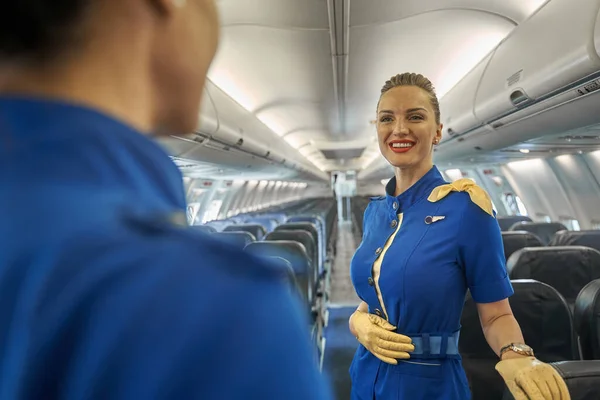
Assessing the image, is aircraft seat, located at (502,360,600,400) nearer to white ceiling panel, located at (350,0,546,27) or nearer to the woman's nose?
the woman's nose

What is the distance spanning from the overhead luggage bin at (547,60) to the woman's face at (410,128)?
1035 millimetres

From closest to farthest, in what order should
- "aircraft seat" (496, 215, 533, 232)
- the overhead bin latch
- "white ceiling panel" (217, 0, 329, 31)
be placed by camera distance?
the overhead bin latch
"white ceiling panel" (217, 0, 329, 31)
"aircraft seat" (496, 215, 533, 232)

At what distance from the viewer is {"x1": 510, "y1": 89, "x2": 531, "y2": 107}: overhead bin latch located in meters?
2.70

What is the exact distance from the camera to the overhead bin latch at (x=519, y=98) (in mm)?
2699

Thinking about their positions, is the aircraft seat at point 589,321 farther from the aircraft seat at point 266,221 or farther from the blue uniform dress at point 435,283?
the aircraft seat at point 266,221

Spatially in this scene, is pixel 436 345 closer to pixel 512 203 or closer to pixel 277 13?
pixel 277 13

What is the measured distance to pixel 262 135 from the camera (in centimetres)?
661

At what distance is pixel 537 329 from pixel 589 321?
Answer: 0.30 meters

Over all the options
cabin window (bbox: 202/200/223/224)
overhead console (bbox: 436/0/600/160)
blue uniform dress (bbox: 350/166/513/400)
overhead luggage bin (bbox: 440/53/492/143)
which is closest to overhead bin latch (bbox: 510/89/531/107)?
overhead console (bbox: 436/0/600/160)

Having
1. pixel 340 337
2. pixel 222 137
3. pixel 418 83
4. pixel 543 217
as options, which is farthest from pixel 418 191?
pixel 543 217

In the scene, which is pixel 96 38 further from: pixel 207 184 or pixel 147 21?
pixel 207 184

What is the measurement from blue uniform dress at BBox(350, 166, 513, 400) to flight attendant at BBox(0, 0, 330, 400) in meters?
1.20

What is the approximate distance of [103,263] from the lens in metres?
0.28

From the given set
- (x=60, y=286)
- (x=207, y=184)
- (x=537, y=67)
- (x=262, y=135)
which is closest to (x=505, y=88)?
(x=537, y=67)
